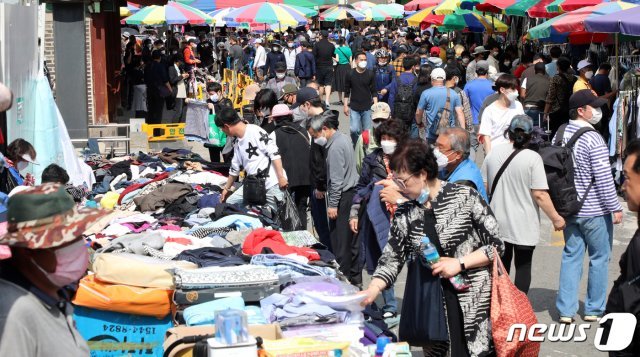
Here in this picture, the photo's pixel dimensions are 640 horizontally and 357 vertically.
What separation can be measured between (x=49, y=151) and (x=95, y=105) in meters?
7.31

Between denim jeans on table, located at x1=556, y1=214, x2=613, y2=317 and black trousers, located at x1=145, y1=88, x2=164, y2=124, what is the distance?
47.1 feet

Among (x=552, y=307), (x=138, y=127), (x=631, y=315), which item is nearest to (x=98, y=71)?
(x=138, y=127)

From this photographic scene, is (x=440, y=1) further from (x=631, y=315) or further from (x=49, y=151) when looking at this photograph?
(x=631, y=315)

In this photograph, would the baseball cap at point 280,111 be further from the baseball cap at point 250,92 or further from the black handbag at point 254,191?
the baseball cap at point 250,92

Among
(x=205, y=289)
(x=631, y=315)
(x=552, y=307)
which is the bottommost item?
(x=552, y=307)

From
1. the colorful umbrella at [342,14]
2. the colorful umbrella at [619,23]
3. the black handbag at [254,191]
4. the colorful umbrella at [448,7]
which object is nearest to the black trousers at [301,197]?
the black handbag at [254,191]

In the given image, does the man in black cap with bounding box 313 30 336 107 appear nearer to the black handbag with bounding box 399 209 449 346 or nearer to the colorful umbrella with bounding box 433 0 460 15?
the colorful umbrella with bounding box 433 0 460 15

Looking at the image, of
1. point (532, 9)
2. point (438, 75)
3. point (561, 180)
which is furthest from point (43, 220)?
point (532, 9)

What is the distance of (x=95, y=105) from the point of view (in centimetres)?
1962

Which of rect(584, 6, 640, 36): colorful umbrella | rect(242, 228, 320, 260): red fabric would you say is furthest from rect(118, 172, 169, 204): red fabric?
rect(584, 6, 640, 36): colorful umbrella

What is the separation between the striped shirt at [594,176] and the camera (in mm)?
8383

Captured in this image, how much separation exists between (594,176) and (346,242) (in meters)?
2.28

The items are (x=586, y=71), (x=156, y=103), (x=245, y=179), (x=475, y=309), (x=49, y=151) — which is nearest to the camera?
(x=475, y=309)

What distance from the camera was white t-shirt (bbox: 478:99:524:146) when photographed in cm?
1162
